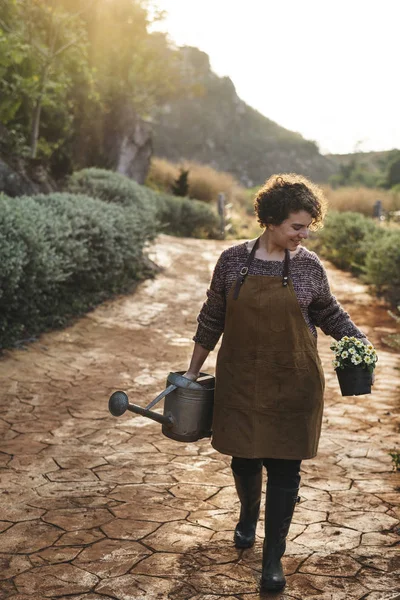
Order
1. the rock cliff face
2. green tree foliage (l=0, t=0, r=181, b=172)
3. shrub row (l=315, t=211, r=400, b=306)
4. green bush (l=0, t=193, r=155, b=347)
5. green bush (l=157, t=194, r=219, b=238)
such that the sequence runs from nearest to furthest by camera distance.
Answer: green bush (l=0, t=193, r=155, b=347)
shrub row (l=315, t=211, r=400, b=306)
green tree foliage (l=0, t=0, r=181, b=172)
green bush (l=157, t=194, r=219, b=238)
the rock cliff face

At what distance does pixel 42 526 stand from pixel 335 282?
409 inches

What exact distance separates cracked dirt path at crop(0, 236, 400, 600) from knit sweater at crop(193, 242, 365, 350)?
1.06 m

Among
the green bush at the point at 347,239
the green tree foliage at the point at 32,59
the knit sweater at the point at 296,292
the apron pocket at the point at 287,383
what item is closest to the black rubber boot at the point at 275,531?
the apron pocket at the point at 287,383

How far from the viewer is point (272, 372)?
3.03 metres

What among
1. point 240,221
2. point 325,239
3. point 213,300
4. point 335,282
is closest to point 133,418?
point 213,300

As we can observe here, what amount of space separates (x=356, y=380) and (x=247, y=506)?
2.70 feet

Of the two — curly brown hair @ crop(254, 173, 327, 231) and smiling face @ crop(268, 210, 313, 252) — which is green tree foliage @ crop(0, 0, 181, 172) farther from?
smiling face @ crop(268, 210, 313, 252)

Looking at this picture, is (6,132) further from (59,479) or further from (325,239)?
(59,479)

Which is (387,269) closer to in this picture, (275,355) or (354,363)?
(354,363)

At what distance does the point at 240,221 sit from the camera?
22.3 m

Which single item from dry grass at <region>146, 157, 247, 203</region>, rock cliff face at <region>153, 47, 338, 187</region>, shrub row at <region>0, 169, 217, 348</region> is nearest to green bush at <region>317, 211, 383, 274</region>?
shrub row at <region>0, 169, 217, 348</region>

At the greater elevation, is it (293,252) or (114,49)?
(114,49)

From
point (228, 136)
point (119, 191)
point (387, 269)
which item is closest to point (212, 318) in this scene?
point (387, 269)

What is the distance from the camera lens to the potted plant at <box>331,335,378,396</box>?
317 cm
